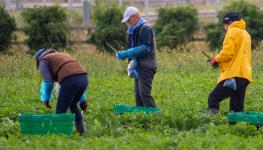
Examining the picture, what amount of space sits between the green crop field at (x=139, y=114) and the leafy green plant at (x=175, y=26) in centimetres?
577

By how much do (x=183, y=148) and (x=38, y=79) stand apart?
9.99 meters

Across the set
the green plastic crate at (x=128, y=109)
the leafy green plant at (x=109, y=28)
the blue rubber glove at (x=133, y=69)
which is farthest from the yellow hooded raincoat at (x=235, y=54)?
the leafy green plant at (x=109, y=28)

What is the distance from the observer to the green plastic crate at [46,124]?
1051 centimetres

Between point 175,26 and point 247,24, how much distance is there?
2713mm

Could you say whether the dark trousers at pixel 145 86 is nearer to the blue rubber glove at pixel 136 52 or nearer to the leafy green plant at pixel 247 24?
the blue rubber glove at pixel 136 52

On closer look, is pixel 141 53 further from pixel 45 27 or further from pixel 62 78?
pixel 45 27

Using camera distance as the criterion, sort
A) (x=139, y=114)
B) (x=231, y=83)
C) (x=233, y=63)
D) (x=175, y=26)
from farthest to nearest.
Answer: (x=175, y=26), (x=233, y=63), (x=231, y=83), (x=139, y=114)

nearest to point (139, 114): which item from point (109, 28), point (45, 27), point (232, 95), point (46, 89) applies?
point (46, 89)

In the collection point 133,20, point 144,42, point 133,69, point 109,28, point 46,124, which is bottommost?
point 109,28

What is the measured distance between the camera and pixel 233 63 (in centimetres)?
1277

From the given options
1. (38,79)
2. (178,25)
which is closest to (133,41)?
(38,79)

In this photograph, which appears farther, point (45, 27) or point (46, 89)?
point (45, 27)

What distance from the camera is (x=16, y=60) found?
20578 mm

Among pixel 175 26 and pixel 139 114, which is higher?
pixel 139 114
